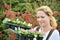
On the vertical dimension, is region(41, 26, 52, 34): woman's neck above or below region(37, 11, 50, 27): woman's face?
below

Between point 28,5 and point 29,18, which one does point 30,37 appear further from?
point 28,5

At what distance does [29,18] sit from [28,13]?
0.50 meters

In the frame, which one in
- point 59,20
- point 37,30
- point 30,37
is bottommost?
point 59,20

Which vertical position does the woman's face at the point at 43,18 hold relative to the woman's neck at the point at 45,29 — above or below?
above

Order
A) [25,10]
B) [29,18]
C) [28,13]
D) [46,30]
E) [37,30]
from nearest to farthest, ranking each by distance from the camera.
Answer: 1. [46,30]
2. [37,30]
3. [29,18]
4. [28,13]
5. [25,10]

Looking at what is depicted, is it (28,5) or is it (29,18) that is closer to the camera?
(29,18)

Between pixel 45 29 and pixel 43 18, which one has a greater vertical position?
pixel 43 18

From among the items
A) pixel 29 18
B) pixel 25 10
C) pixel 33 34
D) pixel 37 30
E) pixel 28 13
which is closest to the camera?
pixel 37 30

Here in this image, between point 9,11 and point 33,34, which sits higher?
point 33,34

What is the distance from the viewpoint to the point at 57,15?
7.58 m

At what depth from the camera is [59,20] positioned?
7.66 metres

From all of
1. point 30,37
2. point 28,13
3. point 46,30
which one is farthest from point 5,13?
point 46,30

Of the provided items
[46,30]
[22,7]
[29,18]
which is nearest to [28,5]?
[22,7]

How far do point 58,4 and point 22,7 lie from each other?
4.03 ft
